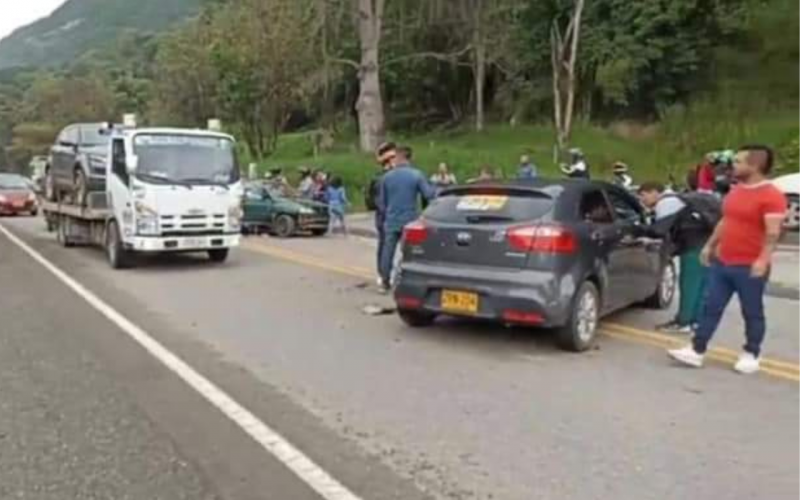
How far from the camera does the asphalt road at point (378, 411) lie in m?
4.79

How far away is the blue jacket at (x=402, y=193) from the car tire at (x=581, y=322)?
10.0 feet

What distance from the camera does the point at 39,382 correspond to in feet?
22.3

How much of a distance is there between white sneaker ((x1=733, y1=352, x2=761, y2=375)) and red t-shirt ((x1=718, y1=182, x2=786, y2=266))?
78 cm

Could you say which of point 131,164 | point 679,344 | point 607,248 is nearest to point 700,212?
point 607,248

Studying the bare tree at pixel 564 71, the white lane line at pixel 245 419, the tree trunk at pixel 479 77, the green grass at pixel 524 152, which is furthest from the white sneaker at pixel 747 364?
the tree trunk at pixel 479 77

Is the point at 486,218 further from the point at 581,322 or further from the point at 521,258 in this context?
the point at 581,322

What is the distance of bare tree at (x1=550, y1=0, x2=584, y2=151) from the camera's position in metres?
34.7

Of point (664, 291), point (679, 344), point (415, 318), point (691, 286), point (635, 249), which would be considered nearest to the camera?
point (679, 344)

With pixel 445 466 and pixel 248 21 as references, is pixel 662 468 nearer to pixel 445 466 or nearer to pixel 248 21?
pixel 445 466

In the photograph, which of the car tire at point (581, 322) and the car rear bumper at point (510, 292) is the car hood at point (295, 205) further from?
the car tire at point (581, 322)

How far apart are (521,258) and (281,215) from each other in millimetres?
14686

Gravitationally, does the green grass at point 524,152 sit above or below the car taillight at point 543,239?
above

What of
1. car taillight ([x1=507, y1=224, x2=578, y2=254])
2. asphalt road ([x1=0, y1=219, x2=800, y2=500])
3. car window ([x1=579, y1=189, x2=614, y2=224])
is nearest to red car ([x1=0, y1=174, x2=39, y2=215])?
asphalt road ([x1=0, y1=219, x2=800, y2=500])

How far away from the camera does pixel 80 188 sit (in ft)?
54.0
